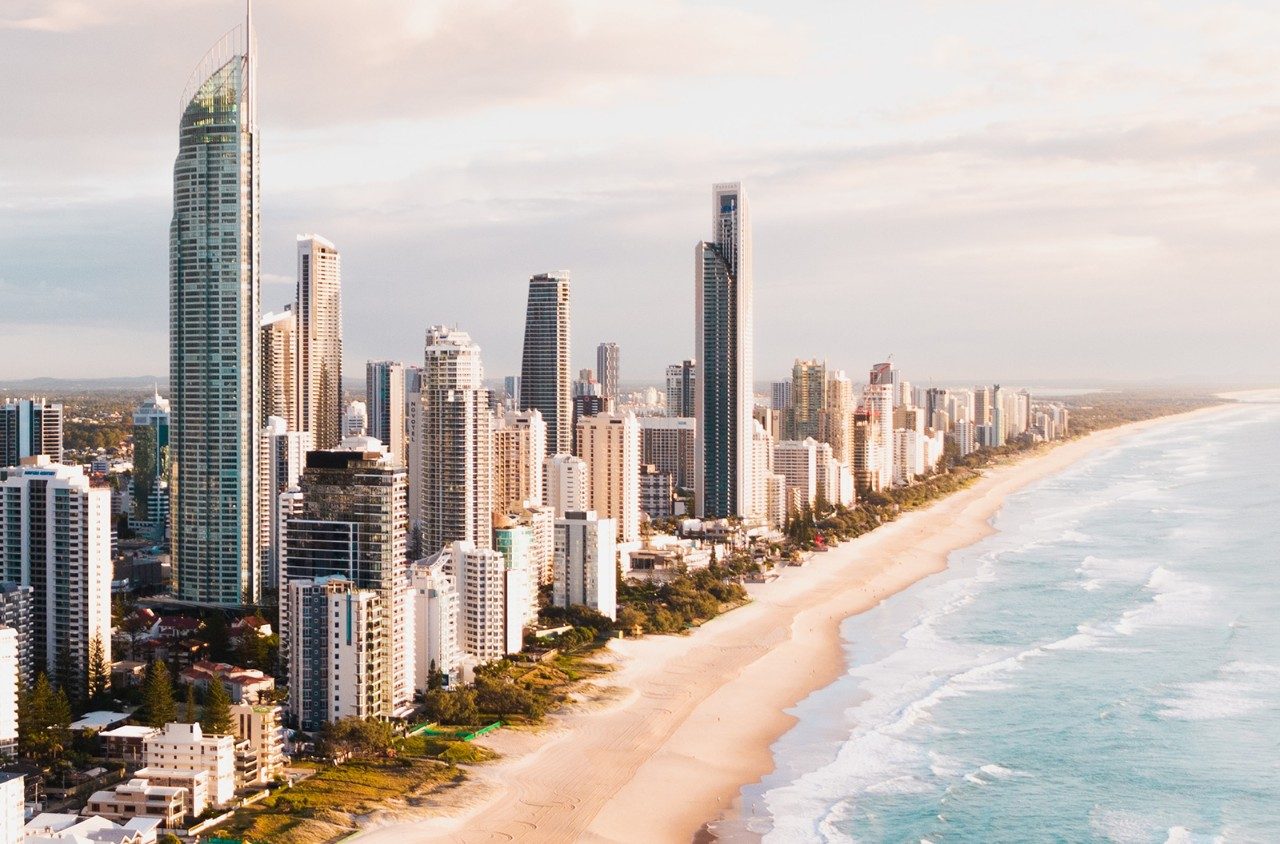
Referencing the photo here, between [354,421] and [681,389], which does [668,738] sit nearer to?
[354,421]

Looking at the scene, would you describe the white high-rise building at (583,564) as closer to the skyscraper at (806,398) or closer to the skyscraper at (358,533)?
the skyscraper at (358,533)

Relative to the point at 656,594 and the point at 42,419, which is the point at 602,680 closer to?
the point at 656,594

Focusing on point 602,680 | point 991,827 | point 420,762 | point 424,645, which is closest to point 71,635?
point 424,645

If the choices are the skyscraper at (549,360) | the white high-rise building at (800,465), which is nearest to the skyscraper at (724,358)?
the white high-rise building at (800,465)

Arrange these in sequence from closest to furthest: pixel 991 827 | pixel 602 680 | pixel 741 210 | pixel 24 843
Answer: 1. pixel 24 843
2. pixel 991 827
3. pixel 602 680
4. pixel 741 210

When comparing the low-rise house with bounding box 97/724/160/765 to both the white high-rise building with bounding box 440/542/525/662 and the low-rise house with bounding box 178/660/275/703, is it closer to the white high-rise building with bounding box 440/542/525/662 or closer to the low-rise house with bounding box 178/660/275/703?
the low-rise house with bounding box 178/660/275/703
